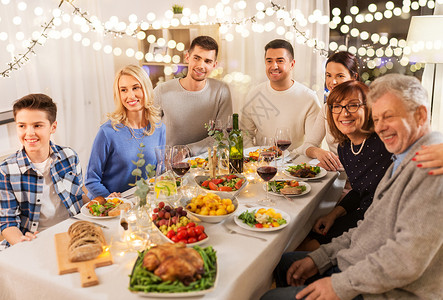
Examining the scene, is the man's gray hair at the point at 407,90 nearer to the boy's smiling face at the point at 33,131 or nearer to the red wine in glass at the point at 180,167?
the red wine in glass at the point at 180,167

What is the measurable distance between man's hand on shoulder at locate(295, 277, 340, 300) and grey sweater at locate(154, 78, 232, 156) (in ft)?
6.32

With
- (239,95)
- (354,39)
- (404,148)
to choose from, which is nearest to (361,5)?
(354,39)

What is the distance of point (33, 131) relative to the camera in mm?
1811

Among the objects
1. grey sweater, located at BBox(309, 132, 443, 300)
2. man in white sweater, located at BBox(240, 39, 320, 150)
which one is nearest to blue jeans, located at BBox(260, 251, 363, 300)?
grey sweater, located at BBox(309, 132, 443, 300)

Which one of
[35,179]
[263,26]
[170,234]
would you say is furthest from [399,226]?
[263,26]

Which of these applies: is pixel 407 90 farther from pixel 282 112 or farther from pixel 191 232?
pixel 282 112

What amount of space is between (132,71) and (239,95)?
202 cm

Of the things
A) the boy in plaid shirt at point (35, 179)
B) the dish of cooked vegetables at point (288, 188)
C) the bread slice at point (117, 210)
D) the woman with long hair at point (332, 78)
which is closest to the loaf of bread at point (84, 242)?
the bread slice at point (117, 210)

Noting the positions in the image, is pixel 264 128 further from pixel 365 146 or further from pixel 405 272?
pixel 405 272

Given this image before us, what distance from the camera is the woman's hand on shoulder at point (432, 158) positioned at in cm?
117

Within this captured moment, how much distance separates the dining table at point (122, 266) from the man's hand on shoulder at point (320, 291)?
0.52ft

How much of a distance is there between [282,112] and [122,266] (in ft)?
7.10

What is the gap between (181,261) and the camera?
112 cm

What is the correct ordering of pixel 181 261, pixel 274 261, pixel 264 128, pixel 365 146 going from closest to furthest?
pixel 181 261, pixel 274 261, pixel 365 146, pixel 264 128
